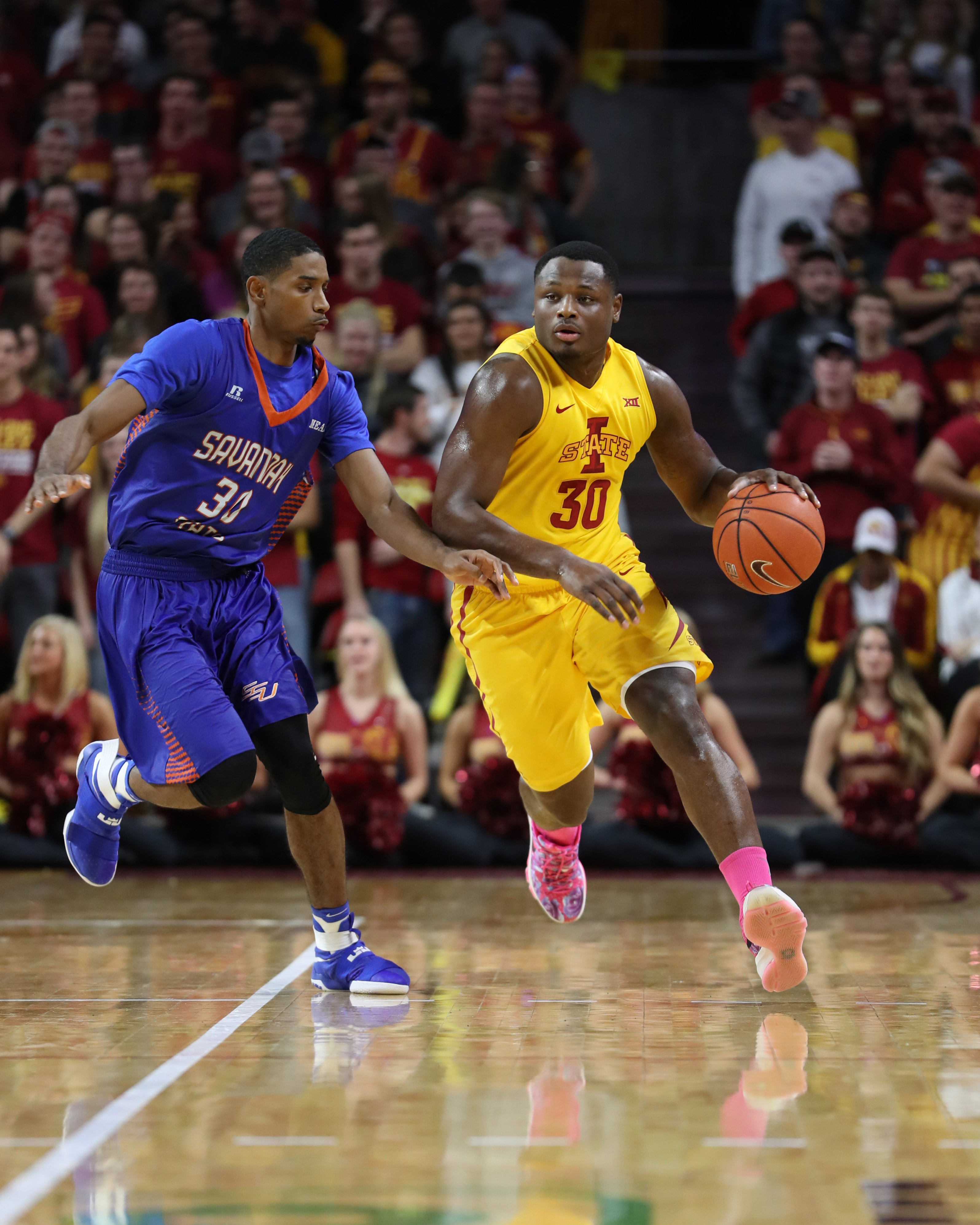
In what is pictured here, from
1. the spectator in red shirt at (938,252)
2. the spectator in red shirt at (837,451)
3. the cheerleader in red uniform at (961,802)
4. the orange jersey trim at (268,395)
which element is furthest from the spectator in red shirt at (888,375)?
the orange jersey trim at (268,395)

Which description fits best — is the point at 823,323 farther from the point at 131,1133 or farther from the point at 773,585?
the point at 131,1133

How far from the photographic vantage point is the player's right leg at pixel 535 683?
4.55m

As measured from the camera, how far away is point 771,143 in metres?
10.2

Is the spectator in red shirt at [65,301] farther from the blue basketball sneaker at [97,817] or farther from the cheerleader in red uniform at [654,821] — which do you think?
the blue basketball sneaker at [97,817]

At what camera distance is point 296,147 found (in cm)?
1007

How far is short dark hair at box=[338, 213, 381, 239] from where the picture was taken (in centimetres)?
871

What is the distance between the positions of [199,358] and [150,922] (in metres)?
2.44

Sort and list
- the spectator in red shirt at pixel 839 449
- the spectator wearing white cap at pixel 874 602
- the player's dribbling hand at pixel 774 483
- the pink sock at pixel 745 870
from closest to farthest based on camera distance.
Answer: the pink sock at pixel 745 870
the player's dribbling hand at pixel 774 483
the spectator wearing white cap at pixel 874 602
the spectator in red shirt at pixel 839 449

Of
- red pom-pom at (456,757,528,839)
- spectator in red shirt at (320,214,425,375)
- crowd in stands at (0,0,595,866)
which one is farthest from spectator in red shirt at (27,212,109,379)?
red pom-pom at (456,757,528,839)

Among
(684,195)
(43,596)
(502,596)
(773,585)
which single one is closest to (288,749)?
(502,596)

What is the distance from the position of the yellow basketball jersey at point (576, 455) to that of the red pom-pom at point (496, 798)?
2713mm

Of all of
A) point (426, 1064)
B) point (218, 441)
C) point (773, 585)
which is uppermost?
point (218, 441)

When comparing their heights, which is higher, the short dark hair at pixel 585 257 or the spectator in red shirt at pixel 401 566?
the short dark hair at pixel 585 257

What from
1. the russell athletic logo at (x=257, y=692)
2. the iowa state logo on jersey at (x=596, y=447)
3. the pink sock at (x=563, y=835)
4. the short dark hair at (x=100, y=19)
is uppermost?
the short dark hair at (x=100, y=19)
